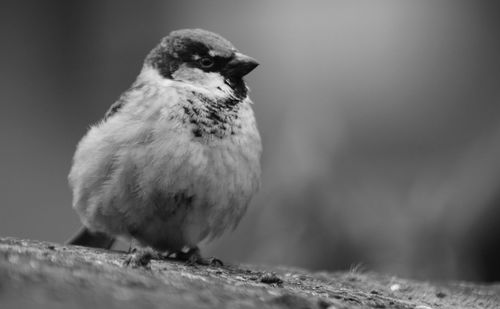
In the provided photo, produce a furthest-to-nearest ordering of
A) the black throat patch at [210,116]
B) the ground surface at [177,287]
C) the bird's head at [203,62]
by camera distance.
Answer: the bird's head at [203,62] < the black throat patch at [210,116] < the ground surface at [177,287]

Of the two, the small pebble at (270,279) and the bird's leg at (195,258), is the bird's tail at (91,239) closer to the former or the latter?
the bird's leg at (195,258)

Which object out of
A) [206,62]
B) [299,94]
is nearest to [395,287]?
[206,62]

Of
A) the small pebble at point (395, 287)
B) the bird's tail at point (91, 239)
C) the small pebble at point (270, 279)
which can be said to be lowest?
the bird's tail at point (91, 239)

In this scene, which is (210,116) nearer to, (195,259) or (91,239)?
(195,259)

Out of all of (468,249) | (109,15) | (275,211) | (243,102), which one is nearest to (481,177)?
(468,249)

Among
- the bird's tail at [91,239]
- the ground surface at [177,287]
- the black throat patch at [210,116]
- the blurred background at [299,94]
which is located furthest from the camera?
the blurred background at [299,94]

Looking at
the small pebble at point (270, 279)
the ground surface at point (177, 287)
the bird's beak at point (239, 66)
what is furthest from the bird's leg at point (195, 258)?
the bird's beak at point (239, 66)

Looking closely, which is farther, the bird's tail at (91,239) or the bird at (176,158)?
the bird's tail at (91,239)

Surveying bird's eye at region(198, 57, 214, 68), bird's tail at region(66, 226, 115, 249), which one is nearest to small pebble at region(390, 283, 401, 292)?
bird's eye at region(198, 57, 214, 68)
